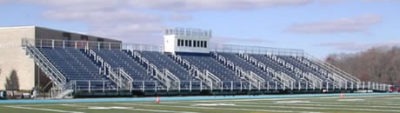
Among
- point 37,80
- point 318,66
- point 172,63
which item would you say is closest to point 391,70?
point 318,66

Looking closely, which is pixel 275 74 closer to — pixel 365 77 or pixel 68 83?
pixel 68 83

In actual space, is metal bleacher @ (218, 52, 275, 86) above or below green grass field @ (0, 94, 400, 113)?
above

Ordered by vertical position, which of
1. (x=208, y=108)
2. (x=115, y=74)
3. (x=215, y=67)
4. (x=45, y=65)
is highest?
(x=45, y=65)

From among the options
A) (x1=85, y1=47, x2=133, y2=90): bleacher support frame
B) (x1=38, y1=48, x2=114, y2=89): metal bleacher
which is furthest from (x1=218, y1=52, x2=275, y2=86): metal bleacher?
(x1=38, y1=48, x2=114, y2=89): metal bleacher

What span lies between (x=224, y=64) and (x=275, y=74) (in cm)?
451

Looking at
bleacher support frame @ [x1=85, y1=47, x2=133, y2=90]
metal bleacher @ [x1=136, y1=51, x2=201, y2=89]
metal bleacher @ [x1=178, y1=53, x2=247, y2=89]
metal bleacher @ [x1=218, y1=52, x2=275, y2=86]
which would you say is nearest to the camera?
bleacher support frame @ [x1=85, y1=47, x2=133, y2=90]

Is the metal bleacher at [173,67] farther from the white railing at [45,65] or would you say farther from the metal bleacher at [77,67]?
the white railing at [45,65]

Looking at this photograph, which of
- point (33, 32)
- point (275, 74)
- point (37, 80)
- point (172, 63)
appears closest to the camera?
point (37, 80)

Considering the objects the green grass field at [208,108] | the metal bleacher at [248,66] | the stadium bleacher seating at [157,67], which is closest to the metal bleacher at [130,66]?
the stadium bleacher seating at [157,67]

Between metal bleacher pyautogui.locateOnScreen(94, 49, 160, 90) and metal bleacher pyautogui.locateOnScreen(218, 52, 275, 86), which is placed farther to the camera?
metal bleacher pyautogui.locateOnScreen(218, 52, 275, 86)

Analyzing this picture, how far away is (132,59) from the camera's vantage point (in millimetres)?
55656

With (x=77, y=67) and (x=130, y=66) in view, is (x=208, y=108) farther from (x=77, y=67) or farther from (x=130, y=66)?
(x=130, y=66)

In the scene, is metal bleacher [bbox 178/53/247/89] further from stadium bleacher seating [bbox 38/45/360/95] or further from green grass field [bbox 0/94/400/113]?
green grass field [bbox 0/94/400/113]

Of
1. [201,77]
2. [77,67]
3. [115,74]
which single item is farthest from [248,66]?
[77,67]
